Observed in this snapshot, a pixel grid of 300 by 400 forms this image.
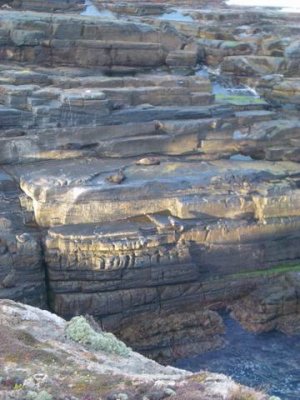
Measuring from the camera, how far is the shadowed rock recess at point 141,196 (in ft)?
71.7

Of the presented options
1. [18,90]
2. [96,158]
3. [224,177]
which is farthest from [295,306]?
[18,90]

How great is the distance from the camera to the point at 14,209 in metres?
23.2

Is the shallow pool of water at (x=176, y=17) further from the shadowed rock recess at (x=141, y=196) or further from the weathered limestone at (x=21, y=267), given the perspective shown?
the weathered limestone at (x=21, y=267)

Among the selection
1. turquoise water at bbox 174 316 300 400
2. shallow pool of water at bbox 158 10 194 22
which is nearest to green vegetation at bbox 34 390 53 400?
turquoise water at bbox 174 316 300 400

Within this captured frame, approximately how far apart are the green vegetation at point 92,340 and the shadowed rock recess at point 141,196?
880 cm

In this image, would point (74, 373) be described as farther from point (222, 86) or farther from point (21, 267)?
point (222, 86)

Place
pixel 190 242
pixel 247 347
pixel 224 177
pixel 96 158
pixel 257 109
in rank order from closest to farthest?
pixel 247 347 < pixel 190 242 < pixel 224 177 < pixel 96 158 < pixel 257 109

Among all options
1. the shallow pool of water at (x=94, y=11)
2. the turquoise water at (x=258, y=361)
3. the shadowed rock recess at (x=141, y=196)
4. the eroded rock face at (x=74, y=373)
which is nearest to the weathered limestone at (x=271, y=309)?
the shadowed rock recess at (x=141, y=196)

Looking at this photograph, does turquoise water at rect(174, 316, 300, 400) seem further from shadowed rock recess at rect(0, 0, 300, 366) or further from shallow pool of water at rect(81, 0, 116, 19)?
shallow pool of water at rect(81, 0, 116, 19)

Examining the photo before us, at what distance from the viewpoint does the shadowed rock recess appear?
71.7ft

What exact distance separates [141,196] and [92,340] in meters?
11.1

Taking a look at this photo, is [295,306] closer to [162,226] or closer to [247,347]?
[247,347]

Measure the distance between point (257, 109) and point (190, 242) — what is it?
10.8 m

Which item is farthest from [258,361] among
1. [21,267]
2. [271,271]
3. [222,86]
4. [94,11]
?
[94,11]
